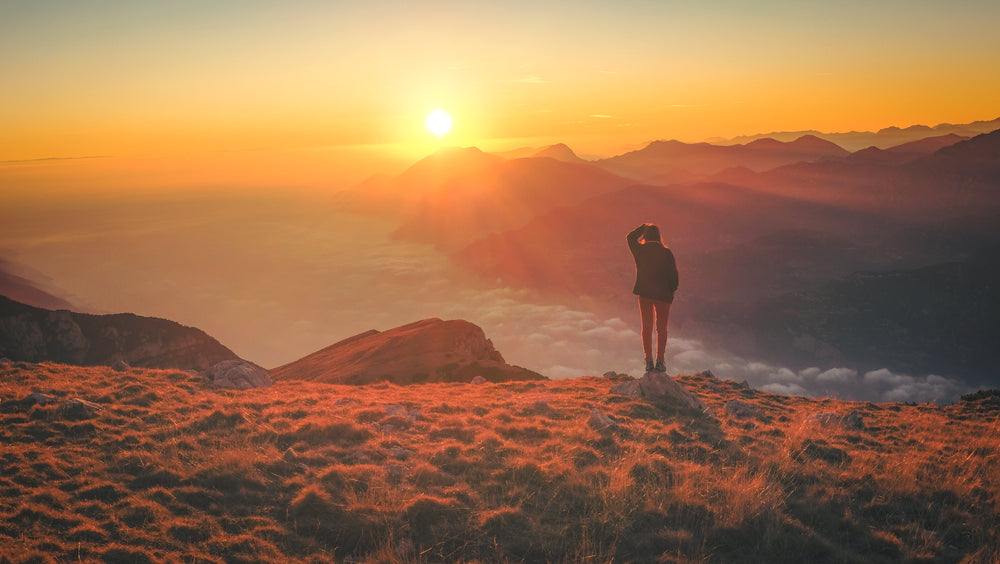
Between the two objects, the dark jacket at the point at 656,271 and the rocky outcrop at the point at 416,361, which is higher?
the dark jacket at the point at 656,271

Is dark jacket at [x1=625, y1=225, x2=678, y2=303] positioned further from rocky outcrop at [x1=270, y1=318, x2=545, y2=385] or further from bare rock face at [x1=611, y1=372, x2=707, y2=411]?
rocky outcrop at [x1=270, y1=318, x2=545, y2=385]

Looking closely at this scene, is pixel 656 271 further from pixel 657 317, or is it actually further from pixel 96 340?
pixel 96 340

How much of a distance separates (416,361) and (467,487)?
4174cm

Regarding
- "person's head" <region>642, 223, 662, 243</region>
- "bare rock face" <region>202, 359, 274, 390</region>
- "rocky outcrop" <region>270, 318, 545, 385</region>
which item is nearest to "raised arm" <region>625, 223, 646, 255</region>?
"person's head" <region>642, 223, 662, 243</region>

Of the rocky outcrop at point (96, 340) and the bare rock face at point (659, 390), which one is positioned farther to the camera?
the rocky outcrop at point (96, 340)

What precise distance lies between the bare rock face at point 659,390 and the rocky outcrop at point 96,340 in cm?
5156

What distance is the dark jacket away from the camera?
11453 millimetres

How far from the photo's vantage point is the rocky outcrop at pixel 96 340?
2064 inches

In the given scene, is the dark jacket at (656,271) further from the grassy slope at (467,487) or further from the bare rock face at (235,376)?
the bare rock face at (235,376)

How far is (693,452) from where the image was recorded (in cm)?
802

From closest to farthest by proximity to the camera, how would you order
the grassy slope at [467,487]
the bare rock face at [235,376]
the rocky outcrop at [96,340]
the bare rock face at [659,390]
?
the grassy slope at [467,487]
the bare rock face at [659,390]
the bare rock face at [235,376]
the rocky outcrop at [96,340]

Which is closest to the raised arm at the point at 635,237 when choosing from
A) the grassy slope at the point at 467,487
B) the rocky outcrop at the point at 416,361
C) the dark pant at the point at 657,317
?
the dark pant at the point at 657,317

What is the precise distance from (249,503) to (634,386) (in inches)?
353

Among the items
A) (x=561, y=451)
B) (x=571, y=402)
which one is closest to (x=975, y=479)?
(x=561, y=451)
